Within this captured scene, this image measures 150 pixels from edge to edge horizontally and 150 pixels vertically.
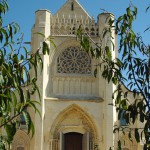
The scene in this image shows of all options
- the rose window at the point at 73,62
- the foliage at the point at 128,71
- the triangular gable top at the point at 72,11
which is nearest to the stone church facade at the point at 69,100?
the rose window at the point at 73,62

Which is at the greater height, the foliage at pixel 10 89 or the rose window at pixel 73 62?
the rose window at pixel 73 62

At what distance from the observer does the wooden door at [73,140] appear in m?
20.0

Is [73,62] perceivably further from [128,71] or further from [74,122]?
[128,71]

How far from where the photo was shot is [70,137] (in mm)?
20156

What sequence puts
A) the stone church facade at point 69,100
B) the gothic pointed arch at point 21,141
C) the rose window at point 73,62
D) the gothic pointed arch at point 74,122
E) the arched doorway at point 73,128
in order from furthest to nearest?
the rose window at point 73,62, the gothic pointed arch at point 21,141, the gothic pointed arch at point 74,122, the arched doorway at point 73,128, the stone church facade at point 69,100

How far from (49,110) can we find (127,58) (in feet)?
51.2

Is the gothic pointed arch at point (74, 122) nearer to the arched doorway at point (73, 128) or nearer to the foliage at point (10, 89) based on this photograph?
the arched doorway at point (73, 128)

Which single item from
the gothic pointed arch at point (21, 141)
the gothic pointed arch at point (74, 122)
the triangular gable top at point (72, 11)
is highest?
the triangular gable top at point (72, 11)

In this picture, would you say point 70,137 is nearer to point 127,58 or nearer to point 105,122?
point 105,122

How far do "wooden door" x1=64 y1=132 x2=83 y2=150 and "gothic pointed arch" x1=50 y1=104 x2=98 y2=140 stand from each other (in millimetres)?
572

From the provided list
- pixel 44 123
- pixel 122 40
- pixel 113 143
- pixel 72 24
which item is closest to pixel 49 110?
pixel 44 123

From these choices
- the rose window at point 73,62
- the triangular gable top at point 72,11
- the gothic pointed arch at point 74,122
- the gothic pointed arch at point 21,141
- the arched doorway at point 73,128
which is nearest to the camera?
the arched doorway at point 73,128

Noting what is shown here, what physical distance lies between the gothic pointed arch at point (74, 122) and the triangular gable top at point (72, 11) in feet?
20.1

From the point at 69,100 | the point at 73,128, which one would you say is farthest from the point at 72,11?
the point at 73,128
